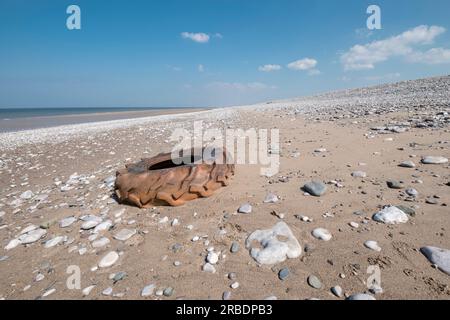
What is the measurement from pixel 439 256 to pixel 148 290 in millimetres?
2440

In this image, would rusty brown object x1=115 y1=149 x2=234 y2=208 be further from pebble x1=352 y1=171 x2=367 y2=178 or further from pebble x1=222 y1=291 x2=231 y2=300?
pebble x1=352 y1=171 x2=367 y2=178

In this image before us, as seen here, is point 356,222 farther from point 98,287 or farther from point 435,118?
point 435,118

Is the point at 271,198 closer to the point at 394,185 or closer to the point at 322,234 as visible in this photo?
the point at 322,234

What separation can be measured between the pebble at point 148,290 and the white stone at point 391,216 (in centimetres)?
237

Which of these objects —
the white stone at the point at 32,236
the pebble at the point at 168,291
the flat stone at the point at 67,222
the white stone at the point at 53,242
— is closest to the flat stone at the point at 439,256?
the pebble at the point at 168,291

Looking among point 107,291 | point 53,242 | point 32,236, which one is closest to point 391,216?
point 107,291

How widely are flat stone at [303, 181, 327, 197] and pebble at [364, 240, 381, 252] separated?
42.0 inches

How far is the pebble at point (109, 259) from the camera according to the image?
2251mm

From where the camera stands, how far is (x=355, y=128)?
7.14 meters

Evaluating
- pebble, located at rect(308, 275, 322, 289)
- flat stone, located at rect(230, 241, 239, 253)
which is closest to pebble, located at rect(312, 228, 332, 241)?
pebble, located at rect(308, 275, 322, 289)

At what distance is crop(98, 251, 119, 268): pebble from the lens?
2.25 meters

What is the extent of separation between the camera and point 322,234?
7.51 feet
